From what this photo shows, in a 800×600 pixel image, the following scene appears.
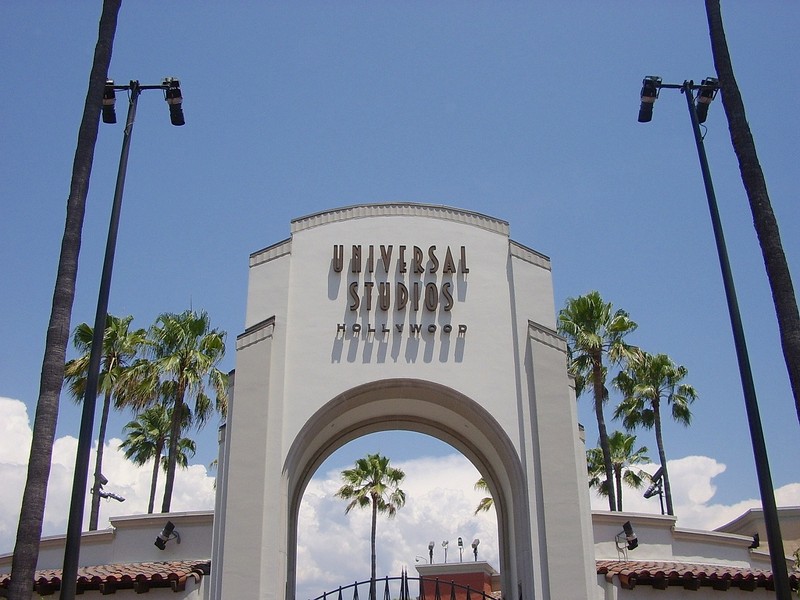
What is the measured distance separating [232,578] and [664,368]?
2263 centimetres

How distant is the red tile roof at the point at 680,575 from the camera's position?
16.7 metres

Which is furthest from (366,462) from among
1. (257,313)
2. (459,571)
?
(257,313)

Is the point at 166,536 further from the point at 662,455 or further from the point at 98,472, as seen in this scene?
the point at 662,455

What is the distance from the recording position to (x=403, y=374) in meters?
16.9

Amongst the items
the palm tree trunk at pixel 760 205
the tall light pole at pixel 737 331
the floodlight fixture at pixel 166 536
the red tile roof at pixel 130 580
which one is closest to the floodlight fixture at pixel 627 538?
the tall light pole at pixel 737 331

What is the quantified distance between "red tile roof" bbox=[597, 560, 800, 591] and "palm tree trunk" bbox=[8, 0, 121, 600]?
11302mm

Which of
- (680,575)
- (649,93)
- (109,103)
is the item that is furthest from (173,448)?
(649,93)

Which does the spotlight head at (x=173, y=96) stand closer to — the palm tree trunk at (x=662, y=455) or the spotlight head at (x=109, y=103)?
Answer: the spotlight head at (x=109, y=103)

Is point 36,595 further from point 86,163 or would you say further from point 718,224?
point 718,224

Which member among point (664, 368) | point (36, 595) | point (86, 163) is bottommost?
point (36, 595)

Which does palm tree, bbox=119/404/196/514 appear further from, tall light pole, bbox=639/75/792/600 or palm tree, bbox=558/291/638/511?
tall light pole, bbox=639/75/792/600

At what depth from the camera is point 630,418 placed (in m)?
33.2

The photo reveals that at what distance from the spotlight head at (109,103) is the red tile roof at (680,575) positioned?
516 inches

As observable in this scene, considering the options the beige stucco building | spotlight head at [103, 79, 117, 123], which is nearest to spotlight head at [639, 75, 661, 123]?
the beige stucco building
